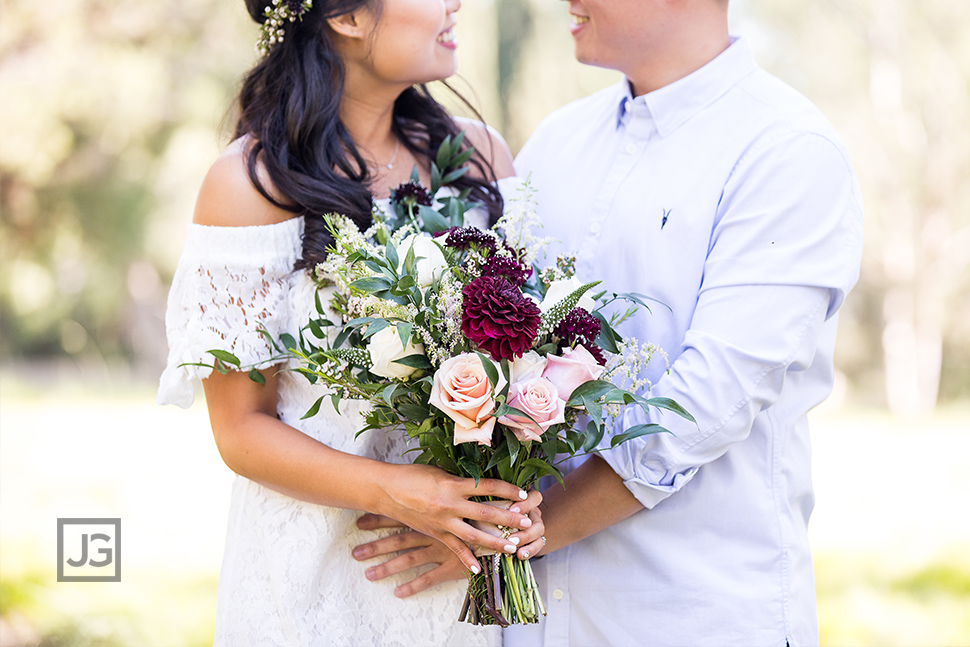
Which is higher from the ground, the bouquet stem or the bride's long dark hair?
the bride's long dark hair

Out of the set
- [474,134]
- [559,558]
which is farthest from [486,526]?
[474,134]

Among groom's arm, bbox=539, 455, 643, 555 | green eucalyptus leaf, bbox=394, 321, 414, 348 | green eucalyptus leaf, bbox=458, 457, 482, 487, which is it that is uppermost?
green eucalyptus leaf, bbox=394, 321, 414, 348

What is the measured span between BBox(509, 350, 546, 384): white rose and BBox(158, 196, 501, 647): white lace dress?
59 centimetres

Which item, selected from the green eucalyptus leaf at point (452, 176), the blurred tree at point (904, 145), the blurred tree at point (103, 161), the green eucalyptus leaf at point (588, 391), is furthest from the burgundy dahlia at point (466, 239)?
the blurred tree at point (904, 145)

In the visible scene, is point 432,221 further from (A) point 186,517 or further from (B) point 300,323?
(A) point 186,517

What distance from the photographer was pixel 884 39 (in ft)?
26.5

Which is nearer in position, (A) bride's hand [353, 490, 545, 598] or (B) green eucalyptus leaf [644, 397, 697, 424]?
(B) green eucalyptus leaf [644, 397, 697, 424]

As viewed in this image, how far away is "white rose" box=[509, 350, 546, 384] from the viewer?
1.50m

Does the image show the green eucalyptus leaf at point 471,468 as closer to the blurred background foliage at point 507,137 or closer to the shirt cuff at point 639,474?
the shirt cuff at point 639,474

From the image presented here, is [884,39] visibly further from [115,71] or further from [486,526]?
[486,526]

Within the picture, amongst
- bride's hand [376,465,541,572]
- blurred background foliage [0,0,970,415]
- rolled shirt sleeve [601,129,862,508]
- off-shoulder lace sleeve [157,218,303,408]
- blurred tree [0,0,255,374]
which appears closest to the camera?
bride's hand [376,465,541,572]

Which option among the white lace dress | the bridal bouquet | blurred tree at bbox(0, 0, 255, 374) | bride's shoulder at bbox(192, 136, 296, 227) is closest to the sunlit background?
blurred tree at bbox(0, 0, 255, 374)

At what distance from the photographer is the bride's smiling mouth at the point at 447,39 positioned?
2193 mm

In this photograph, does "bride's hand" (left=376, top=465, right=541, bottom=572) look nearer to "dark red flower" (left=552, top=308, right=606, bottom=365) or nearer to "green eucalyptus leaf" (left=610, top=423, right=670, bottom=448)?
"green eucalyptus leaf" (left=610, top=423, right=670, bottom=448)
